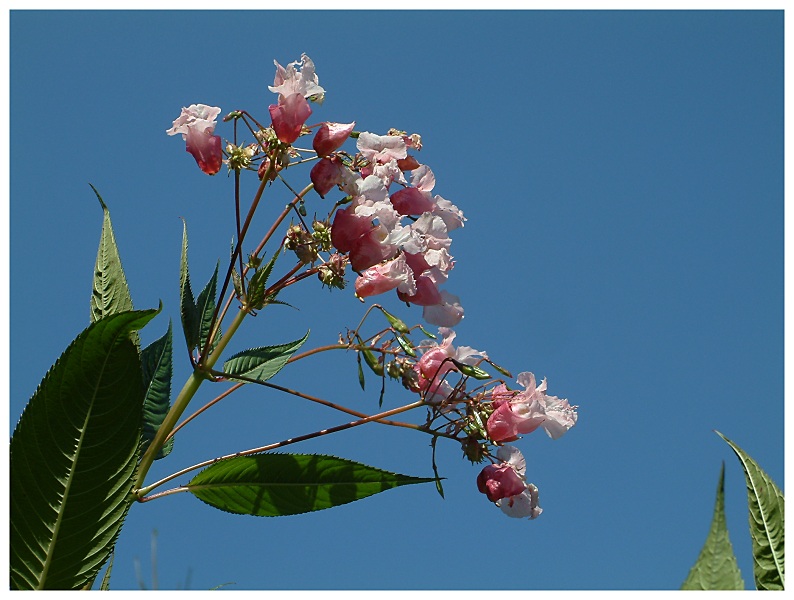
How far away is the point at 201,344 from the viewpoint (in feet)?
4.66

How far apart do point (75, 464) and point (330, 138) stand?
67 centimetres

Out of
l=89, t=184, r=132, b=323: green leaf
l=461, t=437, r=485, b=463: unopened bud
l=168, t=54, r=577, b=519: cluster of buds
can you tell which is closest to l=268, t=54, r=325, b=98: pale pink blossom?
l=168, t=54, r=577, b=519: cluster of buds

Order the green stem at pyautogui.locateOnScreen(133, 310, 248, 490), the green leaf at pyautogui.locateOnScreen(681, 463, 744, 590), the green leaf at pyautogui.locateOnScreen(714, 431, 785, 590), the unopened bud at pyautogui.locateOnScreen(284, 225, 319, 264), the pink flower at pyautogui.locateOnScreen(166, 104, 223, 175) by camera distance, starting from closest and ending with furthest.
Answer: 1. the green leaf at pyautogui.locateOnScreen(681, 463, 744, 590)
2. the green leaf at pyautogui.locateOnScreen(714, 431, 785, 590)
3. the green stem at pyautogui.locateOnScreen(133, 310, 248, 490)
4. the unopened bud at pyautogui.locateOnScreen(284, 225, 319, 264)
5. the pink flower at pyautogui.locateOnScreen(166, 104, 223, 175)

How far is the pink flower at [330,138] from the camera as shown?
149 cm

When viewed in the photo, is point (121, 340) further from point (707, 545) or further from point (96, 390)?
point (707, 545)

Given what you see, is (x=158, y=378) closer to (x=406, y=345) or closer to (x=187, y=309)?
(x=187, y=309)

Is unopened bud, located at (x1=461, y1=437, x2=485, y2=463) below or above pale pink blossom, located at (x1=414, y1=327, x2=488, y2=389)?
below

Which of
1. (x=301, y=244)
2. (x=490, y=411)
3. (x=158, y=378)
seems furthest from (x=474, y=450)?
(x=158, y=378)

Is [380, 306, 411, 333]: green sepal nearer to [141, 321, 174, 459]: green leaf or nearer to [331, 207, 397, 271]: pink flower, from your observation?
[331, 207, 397, 271]: pink flower

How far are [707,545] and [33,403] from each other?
87cm

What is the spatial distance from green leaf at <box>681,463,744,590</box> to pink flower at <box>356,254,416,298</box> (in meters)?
0.71

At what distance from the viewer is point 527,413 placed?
1465 mm

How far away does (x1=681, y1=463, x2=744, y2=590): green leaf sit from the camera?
2.82 ft

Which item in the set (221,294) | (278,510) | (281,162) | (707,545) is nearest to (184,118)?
(281,162)
